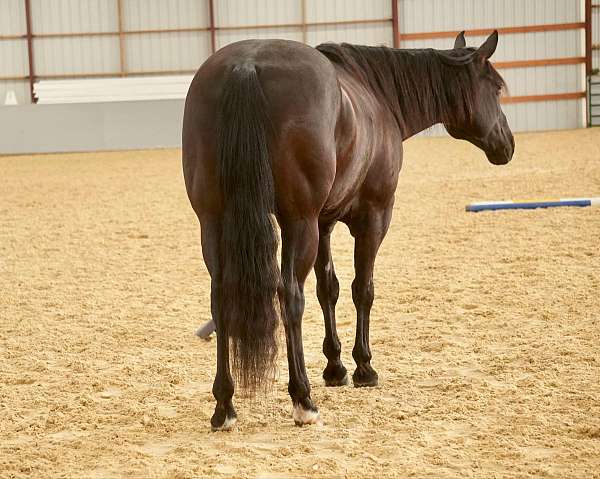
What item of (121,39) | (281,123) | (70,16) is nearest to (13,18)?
(70,16)

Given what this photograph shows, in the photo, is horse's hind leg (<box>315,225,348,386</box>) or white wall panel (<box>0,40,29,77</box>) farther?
white wall panel (<box>0,40,29,77</box>)

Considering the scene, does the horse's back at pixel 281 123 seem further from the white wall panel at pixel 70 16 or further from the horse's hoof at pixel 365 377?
the white wall panel at pixel 70 16

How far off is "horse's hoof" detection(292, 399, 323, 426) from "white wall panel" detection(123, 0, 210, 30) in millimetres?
21388

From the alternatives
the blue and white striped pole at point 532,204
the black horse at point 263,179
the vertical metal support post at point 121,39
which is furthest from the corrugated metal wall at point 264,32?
the black horse at point 263,179

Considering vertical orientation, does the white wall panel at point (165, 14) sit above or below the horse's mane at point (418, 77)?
above

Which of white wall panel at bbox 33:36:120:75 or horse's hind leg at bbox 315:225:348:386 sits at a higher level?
white wall panel at bbox 33:36:120:75

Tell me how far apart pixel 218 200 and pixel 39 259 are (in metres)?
5.58

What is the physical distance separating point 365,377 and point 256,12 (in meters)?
20.8

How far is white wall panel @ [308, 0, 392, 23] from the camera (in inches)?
953

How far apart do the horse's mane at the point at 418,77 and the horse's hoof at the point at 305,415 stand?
1.77 meters

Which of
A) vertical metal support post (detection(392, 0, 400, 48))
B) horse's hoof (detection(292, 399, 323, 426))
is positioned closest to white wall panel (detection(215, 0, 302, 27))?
vertical metal support post (detection(392, 0, 400, 48))

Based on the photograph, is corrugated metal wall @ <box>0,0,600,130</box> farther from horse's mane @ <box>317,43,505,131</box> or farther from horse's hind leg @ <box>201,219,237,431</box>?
horse's hind leg @ <box>201,219,237,431</box>

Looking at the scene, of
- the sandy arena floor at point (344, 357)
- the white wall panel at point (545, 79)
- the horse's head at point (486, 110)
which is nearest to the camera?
the sandy arena floor at point (344, 357)

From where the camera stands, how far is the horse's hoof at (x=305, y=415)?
400cm
